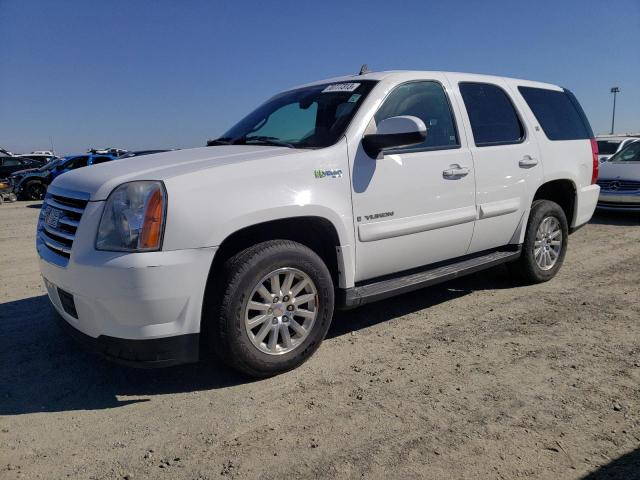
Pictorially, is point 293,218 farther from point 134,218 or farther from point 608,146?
point 608,146

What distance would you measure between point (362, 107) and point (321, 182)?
2.34 ft

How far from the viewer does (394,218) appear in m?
3.56

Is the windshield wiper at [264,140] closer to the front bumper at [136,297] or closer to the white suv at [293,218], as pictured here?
the white suv at [293,218]

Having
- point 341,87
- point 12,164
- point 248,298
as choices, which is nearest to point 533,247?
point 341,87

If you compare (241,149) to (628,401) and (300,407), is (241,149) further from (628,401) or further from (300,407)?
(628,401)

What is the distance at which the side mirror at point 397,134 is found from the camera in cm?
321

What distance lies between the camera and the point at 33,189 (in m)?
17.9

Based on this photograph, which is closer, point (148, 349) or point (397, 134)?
point (148, 349)

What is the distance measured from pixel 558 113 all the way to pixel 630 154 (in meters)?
6.69

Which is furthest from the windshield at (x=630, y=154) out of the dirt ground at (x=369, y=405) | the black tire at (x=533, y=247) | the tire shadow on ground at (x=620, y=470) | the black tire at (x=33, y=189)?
the black tire at (x=33, y=189)

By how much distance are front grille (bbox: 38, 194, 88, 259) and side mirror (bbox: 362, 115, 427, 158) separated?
1.81 m

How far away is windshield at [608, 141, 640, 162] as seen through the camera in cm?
1034

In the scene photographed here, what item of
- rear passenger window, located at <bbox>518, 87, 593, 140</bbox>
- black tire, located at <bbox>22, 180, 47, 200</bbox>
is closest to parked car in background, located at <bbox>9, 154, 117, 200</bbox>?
black tire, located at <bbox>22, 180, 47, 200</bbox>

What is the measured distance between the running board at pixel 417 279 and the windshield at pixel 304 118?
1.04m
